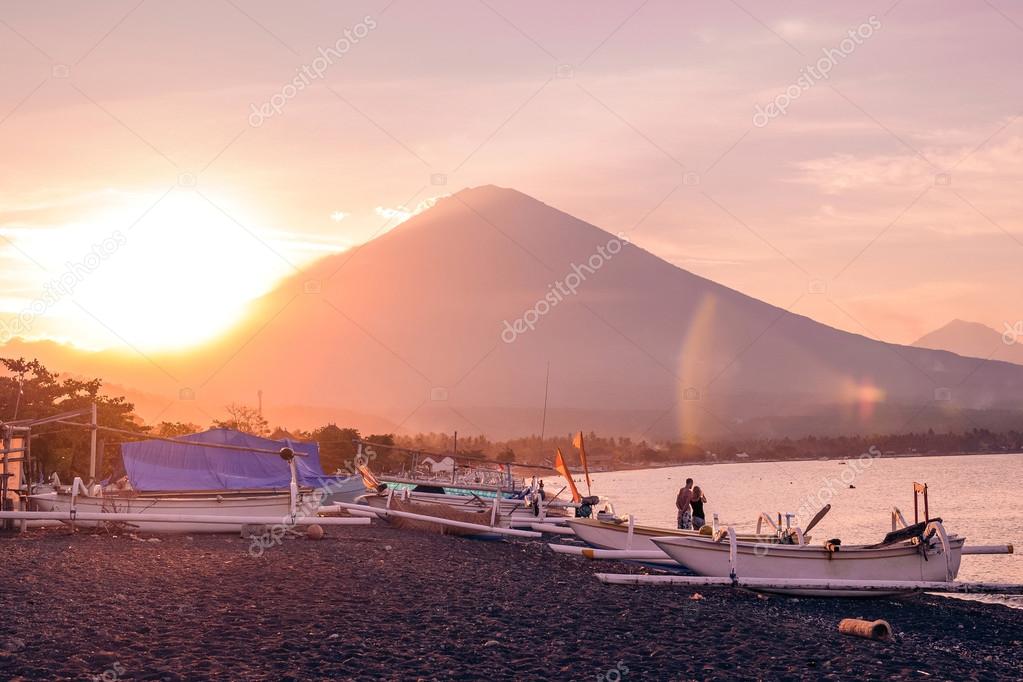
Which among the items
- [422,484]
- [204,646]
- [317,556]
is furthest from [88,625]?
[422,484]

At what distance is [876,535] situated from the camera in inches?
2132

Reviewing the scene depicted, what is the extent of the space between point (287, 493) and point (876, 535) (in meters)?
37.9

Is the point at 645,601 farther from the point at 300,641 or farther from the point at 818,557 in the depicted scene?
the point at 300,641

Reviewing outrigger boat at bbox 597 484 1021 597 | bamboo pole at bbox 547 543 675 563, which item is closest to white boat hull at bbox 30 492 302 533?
bamboo pole at bbox 547 543 675 563

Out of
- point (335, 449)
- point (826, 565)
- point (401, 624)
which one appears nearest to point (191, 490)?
point (401, 624)

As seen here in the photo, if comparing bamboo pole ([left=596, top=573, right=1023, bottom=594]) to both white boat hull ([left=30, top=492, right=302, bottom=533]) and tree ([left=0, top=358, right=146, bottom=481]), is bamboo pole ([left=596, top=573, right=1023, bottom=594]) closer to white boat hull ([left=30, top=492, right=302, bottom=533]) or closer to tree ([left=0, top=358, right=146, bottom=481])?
white boat hull ([left=30, top=492, right=302, bottom=533])

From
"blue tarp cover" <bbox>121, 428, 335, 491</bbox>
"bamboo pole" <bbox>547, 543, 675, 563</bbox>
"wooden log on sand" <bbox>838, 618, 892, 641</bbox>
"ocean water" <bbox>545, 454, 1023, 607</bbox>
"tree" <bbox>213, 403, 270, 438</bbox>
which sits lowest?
"ocean water" <bbox>545, 454, 1023, 607</bbox>

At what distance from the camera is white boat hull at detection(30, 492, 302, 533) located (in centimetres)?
2442

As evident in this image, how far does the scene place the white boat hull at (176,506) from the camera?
80.1ft

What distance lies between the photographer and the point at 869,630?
52.7 ft

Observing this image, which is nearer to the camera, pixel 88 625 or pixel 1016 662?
pixel 88 625

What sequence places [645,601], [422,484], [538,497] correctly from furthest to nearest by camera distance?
[422,484] < [538,497] < [645,601]

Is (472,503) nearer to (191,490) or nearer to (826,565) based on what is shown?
(191,490)

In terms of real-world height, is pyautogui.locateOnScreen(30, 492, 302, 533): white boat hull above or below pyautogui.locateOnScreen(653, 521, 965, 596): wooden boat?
above
